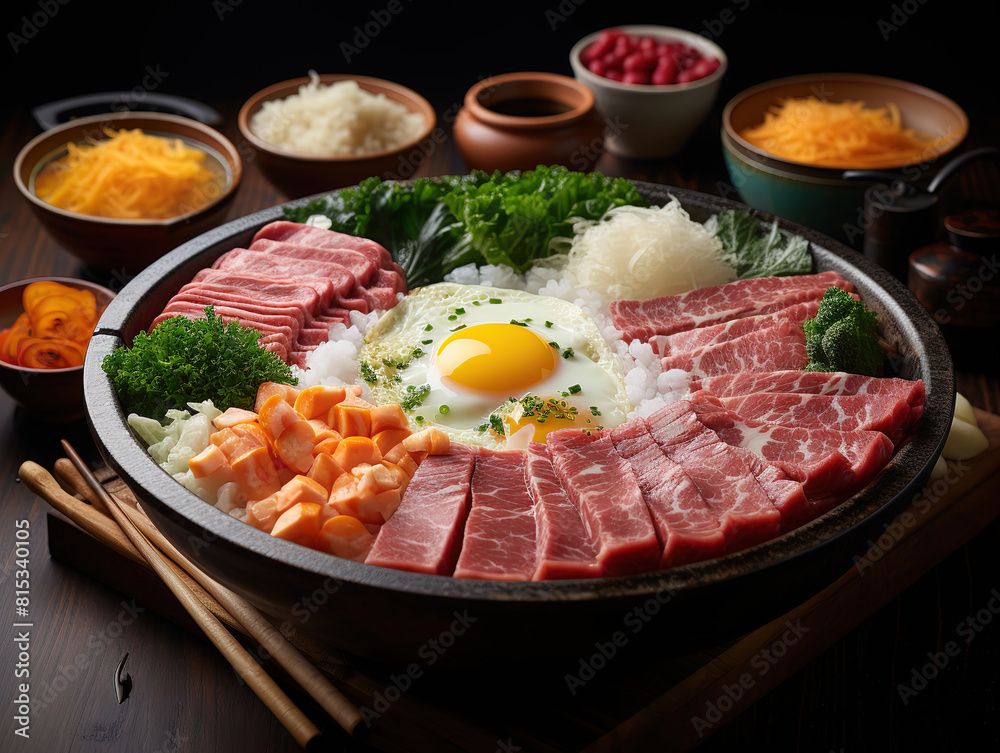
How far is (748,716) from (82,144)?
15.9 ft

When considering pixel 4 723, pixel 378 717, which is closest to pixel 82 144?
pixel 4 723

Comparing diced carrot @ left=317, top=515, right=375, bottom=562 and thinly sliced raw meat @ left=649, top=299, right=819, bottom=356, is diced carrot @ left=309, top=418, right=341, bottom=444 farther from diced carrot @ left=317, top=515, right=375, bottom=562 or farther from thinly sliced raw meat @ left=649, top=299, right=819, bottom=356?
thinly sliced raw meat @ left=649, top=299, right=819, bottom=356

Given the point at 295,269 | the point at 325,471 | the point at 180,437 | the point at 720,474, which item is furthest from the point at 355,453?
the point at 295,269

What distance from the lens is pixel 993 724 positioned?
116 inches

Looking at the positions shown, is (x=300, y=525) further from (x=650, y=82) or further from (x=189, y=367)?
(x=650, y=82)

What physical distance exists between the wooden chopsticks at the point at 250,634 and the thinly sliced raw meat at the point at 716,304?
1.98 meters

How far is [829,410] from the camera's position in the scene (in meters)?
3.14

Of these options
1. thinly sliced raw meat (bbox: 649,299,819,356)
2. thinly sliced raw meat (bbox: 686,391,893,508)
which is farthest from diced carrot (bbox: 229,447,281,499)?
thinly sliced raw meat (bbox: 649,299,819,356)

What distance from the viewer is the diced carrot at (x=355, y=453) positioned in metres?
2.91

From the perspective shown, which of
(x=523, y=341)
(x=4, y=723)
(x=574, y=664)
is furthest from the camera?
(x=523, y=341)

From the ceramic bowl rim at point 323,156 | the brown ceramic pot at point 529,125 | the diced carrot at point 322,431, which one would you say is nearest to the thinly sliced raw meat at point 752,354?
the diced carrot at point 322,431

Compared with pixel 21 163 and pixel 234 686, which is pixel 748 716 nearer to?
pixel 234 686

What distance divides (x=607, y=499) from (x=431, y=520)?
557 mm

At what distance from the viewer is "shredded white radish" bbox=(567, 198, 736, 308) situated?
4.12 meters
